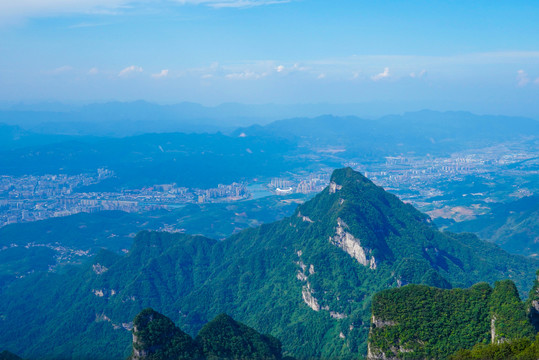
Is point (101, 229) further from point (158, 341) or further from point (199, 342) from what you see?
point (158, 341)

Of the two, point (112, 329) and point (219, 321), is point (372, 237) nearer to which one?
point (219, 321)

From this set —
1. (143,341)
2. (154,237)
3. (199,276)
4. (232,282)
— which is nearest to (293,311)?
(232,282)

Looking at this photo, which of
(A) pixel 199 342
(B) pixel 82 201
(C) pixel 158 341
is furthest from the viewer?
(B) pixel 82 201

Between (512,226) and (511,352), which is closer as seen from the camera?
(511,352)

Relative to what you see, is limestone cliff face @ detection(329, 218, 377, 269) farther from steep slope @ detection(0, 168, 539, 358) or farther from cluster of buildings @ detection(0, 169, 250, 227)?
cluster of buildings @ detection(0, 169, 250, 227)

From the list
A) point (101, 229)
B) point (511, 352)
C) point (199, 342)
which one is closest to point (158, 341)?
point (199, 342)

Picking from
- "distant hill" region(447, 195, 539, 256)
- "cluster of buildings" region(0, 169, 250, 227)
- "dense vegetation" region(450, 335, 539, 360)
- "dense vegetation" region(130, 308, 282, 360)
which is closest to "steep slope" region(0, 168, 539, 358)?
"dense vegetation" region(130, 308, 282, 360)

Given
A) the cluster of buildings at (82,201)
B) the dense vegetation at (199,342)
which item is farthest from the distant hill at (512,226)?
the cluster of buildings at (82,201)
